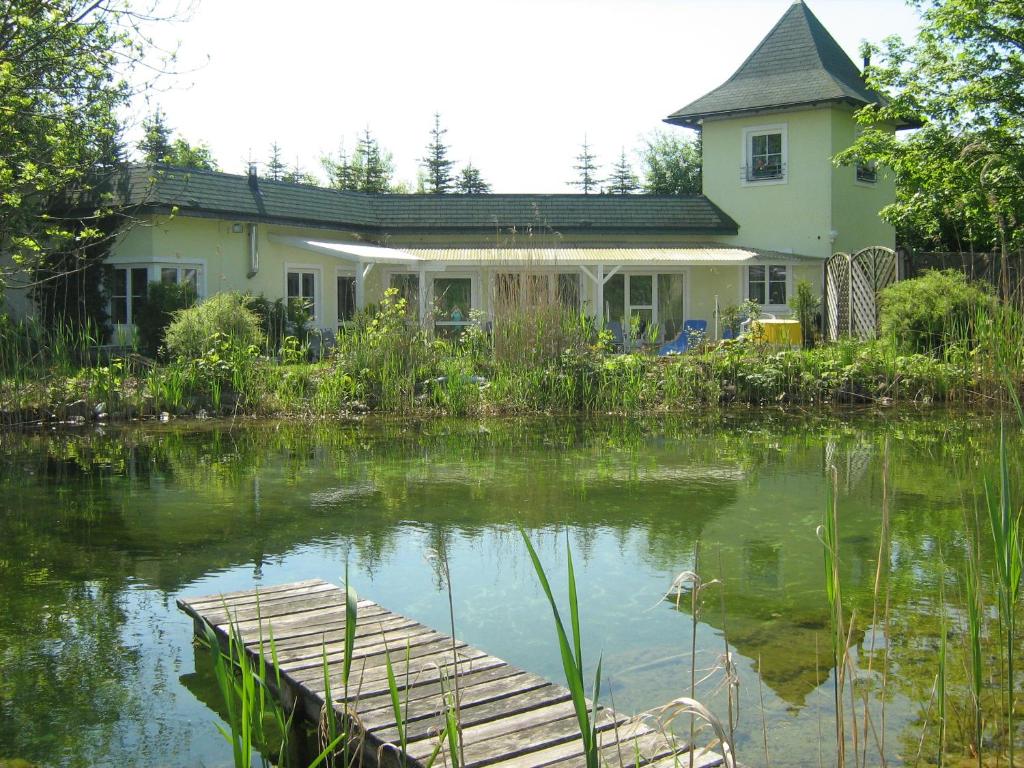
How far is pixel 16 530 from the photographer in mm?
7184

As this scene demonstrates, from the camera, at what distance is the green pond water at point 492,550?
13.5ft

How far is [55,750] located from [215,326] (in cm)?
1114

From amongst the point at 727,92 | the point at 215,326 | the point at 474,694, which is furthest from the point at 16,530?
the point at 727,92

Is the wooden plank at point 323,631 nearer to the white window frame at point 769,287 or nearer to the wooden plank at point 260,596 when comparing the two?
the wooden plank at point 260,596

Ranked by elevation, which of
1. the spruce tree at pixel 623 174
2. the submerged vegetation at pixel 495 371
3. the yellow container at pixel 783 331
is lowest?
the submerged vegetation at pixel 495 371

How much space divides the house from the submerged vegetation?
6.07 metres

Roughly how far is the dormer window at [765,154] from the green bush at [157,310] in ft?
40.9

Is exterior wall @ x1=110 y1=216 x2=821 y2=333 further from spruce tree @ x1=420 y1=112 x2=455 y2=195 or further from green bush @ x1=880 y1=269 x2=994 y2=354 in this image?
spruce tree @ x1=420 y1=112 x2=455 y2=195

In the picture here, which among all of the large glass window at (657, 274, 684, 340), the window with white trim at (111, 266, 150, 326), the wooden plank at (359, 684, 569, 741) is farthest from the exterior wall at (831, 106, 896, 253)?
the wooden plank at (359, 684, 569, 741)

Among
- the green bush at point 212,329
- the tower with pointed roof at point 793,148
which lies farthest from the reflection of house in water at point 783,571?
the tower with pointed roof at point 793,148

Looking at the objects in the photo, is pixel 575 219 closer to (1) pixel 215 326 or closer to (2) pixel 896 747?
(1) pixel 215 326

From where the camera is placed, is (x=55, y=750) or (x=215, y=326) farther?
(x=215, y=326)

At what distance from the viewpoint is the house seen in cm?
2059

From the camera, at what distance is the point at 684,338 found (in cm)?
2162
